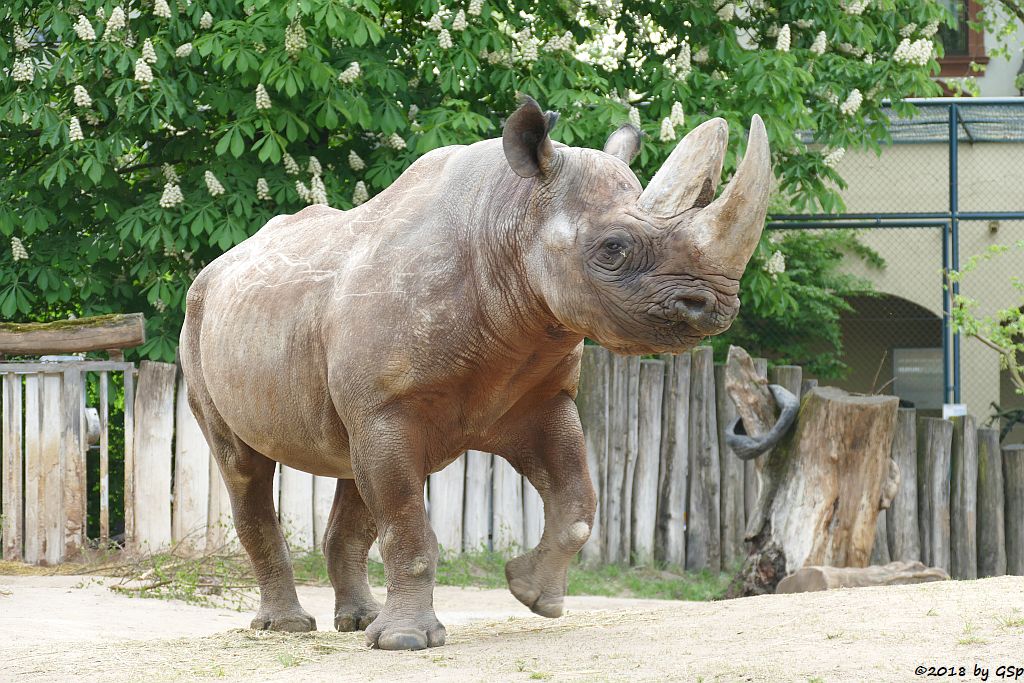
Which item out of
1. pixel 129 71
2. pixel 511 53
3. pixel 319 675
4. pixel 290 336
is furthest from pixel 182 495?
pixel 319 675

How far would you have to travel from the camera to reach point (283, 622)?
5.66 meters

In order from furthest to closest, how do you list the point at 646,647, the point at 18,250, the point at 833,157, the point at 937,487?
the point at 833,157 < the point at 18,250 < the point at 937,487 < the point at 646,647

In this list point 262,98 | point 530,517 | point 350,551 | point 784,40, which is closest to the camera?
point 350,551

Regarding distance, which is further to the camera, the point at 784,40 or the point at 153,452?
the point at 784,40

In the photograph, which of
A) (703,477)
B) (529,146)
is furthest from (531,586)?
(703,477)

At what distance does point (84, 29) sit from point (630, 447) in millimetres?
4827

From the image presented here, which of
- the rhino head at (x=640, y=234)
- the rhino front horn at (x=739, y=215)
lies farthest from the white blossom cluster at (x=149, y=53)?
the rhino front horn at (x=739, y=215)

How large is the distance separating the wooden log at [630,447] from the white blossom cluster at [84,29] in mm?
4395

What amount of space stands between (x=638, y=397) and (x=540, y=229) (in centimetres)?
548

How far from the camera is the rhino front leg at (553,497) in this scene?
189 inches

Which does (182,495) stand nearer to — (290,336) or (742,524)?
(742,524)

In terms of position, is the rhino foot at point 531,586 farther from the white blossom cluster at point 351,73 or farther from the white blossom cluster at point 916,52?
the white blossom cluster at point 916,52

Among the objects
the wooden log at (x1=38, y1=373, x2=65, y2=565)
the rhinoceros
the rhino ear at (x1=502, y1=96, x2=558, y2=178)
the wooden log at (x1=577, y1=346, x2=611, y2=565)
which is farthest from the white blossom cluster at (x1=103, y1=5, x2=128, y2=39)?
the rhino ear at (x1=502, y1=96, x2=558, y2=178)

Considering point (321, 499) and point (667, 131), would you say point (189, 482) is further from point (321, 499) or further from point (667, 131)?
point (667, 131)
